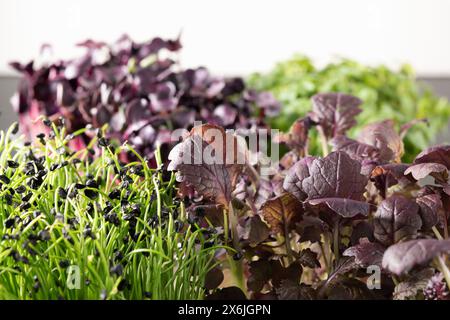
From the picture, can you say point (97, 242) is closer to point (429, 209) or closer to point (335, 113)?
point (429, 209)

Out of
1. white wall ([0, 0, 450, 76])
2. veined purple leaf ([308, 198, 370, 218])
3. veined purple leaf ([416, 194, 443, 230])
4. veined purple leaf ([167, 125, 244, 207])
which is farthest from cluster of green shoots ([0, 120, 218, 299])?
white wall ([0, 0, 450, 76])

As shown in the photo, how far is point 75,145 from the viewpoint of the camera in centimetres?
132

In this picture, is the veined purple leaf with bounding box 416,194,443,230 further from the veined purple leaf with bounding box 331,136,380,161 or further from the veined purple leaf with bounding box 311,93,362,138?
the veined purple leaf with bounding box 311,93,362,138

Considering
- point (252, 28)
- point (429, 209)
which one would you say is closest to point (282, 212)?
point (429, 209)

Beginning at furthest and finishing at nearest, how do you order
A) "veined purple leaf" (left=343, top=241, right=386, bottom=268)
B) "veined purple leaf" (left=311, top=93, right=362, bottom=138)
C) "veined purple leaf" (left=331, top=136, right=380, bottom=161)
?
"veined purple leaf" (left=311, top=93, right=362, bottom=138)
"veined purple leaf" (left=331, top=136, right=380, bottom=161)
"veined purple leaf" (left=343, top=241, right=386, bottom=268)

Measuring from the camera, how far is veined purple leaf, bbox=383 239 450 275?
0.58m

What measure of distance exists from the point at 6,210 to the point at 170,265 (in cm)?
22

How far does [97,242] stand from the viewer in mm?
610

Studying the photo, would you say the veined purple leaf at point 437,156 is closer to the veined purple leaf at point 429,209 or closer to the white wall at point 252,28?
the veined purple leaf at point 429,209

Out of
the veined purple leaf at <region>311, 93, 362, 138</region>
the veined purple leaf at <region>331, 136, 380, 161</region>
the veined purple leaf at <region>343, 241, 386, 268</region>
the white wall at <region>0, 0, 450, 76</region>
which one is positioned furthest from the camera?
the white wall at <region>0, 0, 450, 76</region>

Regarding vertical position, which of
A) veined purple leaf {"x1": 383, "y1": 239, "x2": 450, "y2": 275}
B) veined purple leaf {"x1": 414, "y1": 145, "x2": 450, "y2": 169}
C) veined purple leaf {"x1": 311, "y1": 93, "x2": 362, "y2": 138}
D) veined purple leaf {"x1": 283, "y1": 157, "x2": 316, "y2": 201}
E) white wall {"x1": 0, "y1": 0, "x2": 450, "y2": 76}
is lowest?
veined purple leaf {"x1": 383, "y1": 239, "x2": 450, "y2": 275}

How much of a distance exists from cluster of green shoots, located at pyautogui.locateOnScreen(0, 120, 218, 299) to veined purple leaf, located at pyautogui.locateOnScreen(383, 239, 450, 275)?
8.2 inches

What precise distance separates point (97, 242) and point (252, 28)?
8.64 feet
